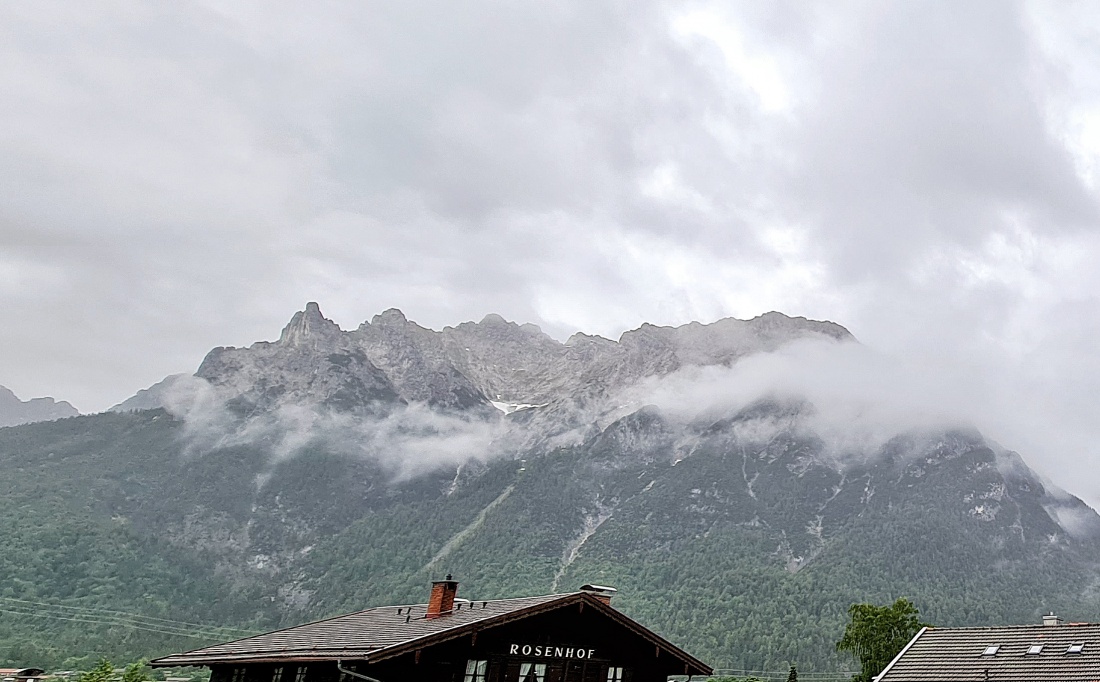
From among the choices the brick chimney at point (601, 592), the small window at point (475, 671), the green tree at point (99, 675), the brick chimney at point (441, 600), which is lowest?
the green tree at point (99, 675)

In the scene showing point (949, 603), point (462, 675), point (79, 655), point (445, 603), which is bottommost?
point (79, 655)

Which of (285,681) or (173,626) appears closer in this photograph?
(285,681)

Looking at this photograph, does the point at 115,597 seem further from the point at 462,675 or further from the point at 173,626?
the point at 462,675

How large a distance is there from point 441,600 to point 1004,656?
22123 millimetres

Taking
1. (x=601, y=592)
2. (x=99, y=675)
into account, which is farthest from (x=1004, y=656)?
(x=99, y=675)

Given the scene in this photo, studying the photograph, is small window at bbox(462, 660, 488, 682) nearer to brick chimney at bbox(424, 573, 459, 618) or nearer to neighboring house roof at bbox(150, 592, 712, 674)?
neighboring house roof at bbox(150, 592, 712, 674)

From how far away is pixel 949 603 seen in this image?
18838 cm

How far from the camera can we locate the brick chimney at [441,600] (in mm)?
33594

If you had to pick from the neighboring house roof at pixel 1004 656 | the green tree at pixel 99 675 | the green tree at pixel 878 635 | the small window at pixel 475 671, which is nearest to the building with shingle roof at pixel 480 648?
Answer: the small window at pixel 475 671

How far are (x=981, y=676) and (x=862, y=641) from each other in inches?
944

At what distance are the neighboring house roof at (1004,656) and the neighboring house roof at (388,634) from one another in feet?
33.2

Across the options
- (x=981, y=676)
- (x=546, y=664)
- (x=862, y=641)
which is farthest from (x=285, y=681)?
(x=862, y=641)

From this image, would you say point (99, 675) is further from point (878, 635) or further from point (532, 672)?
point (878, 635)

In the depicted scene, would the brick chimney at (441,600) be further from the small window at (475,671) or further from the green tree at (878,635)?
the green tree at (878,635)
